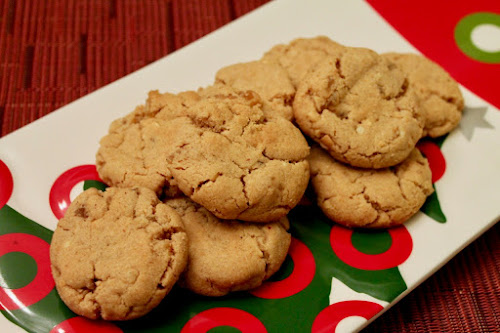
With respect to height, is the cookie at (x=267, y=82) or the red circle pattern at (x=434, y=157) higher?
the cookie at (x=267, y=82)

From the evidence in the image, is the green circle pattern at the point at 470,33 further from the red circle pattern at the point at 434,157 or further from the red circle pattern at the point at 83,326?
the red circle pattern at the point at 83,326

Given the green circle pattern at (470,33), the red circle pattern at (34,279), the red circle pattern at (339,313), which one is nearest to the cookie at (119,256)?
the red circle pattern at (34,279)

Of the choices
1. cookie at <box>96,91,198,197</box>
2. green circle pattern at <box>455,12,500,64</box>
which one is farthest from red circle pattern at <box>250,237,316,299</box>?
green circle pattern at <box>455,12,500,64</box>

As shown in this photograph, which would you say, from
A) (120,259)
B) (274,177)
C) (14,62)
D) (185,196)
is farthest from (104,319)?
(14,62)

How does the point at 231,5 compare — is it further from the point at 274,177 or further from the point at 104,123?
the point at 274,177

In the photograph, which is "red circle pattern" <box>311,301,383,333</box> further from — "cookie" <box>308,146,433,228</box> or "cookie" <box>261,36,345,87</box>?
"cookie" <box>261,36,345,87</box>

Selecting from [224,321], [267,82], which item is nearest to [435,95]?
[267,82]
